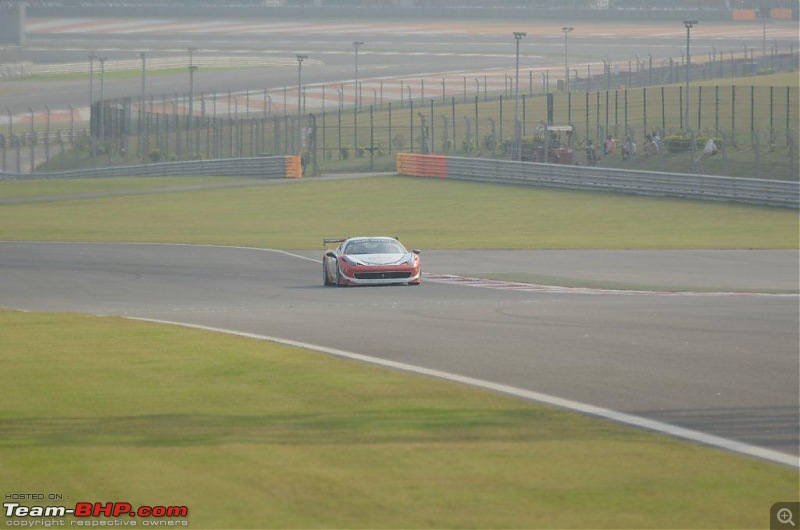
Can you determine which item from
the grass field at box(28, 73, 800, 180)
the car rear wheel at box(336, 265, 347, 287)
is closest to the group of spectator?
the grass field at box(28, 73, 800, 180)

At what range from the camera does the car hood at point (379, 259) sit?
25.4 metres

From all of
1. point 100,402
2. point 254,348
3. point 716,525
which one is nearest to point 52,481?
point 100,402

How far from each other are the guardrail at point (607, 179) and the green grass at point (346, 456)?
108 ft

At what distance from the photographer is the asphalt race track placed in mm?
10945

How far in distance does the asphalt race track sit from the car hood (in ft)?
2.24

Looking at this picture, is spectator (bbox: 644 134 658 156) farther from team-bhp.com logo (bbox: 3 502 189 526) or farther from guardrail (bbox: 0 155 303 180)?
team-bhp.com logo (bbox: 3 502 189 526)

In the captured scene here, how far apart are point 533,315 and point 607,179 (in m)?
31.9

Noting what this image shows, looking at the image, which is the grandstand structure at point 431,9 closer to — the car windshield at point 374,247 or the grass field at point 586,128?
the grass field at point 586,128

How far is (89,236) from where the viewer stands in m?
40.1

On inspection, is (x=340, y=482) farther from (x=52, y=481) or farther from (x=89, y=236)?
(x=89, y=236)

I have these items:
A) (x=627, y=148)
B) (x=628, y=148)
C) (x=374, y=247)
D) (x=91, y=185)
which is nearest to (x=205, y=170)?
(x=91, y=185)

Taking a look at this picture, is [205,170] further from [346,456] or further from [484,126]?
[346,456]

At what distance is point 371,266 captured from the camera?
2541 centimetres

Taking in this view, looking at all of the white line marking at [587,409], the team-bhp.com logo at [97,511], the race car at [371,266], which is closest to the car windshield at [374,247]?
the race car at [371,266]
